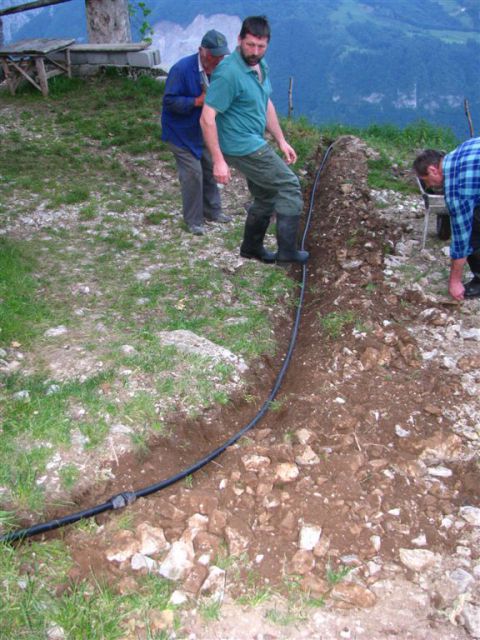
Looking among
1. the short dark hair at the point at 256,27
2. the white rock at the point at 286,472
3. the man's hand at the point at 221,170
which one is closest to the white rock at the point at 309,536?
the white rock at the point at 286,472

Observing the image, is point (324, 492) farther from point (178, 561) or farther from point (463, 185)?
point (463, 185)

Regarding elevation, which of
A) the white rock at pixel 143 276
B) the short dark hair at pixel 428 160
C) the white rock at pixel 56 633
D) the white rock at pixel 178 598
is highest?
the short dark hair at pixel 428 160

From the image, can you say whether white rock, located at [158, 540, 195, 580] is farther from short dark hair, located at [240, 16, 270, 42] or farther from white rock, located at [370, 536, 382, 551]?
short dark hair, located at [240, 16, 270, 42]

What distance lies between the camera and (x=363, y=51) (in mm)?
19531

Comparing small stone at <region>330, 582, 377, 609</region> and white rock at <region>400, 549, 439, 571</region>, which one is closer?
small stone at <region>330, 582, 377, 609</region>

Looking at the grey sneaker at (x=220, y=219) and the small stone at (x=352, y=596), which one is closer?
the small stone at (x=352, y=596)

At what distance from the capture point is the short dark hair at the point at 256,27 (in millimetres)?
3678

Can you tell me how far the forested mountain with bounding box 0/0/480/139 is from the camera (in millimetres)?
18234

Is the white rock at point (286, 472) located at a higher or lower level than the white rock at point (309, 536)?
higher

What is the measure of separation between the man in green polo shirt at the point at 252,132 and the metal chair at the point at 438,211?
3.94 ft

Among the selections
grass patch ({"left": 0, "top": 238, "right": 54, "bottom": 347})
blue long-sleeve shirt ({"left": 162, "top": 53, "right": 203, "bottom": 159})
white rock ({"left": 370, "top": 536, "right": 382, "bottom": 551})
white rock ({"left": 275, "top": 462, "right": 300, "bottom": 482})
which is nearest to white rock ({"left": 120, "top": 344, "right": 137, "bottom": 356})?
grass patch ({"left": 0, "top": 238, "right": 54, "bottom": 347})

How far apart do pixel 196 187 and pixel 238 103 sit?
1.33m

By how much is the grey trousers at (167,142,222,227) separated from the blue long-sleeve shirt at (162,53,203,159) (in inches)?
3.3

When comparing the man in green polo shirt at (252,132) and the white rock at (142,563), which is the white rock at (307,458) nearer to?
the white rock at (142,563)
